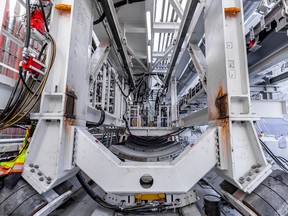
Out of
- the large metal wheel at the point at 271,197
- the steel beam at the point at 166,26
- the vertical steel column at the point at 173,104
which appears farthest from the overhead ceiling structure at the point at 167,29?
the large metal wheel at the point at 271,197

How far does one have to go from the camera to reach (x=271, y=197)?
91cm

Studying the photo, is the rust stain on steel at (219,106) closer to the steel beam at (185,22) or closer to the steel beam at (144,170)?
the steel beam at (144,170)

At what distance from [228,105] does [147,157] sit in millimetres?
2071

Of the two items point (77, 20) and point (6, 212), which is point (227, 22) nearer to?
point (77, 20)

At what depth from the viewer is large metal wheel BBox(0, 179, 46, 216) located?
84 centimetres

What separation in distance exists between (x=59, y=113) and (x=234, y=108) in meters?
1.04

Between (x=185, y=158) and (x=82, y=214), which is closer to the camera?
(x=185, y=158)

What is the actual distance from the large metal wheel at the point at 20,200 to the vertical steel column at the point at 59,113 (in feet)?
0.13

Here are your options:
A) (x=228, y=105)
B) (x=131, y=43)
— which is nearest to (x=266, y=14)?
(x=228, y=105)

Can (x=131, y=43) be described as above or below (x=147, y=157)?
above

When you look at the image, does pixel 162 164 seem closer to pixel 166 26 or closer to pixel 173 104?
pixel 166 26

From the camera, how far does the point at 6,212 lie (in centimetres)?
84

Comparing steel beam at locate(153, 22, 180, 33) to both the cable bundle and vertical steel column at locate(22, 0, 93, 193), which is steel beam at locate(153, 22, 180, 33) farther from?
the cable bundle

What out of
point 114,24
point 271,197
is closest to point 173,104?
point 114,24
